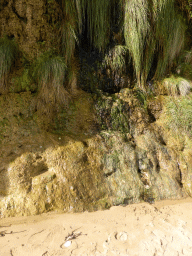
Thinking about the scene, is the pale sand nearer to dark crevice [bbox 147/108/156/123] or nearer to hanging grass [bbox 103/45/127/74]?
dark crevice [bbox 147/108/156/123]

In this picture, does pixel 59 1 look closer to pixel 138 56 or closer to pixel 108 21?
pixel 108 21

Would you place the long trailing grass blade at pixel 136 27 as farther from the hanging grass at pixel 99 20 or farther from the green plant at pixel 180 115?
the green plant at pixel 180 115

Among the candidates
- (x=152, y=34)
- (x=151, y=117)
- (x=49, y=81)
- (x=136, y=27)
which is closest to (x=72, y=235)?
(x=49, y=81)

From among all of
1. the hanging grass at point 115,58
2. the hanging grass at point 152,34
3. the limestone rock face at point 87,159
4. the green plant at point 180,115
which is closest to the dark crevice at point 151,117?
the limestone rock face at point 87,159

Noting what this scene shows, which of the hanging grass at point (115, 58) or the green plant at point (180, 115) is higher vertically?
the hanging grass at point (115, 58)

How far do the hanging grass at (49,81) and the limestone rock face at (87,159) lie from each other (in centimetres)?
20

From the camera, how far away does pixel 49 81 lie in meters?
3.31

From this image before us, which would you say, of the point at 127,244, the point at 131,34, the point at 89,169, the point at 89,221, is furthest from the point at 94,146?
the point at 131,34

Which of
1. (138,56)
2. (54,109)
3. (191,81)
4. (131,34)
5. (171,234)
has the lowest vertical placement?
(171,234)

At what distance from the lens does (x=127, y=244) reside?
220 cm

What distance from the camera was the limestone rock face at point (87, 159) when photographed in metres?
2.65

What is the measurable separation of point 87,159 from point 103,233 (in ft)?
3.40

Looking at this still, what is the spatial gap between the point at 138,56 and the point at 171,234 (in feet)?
9.74

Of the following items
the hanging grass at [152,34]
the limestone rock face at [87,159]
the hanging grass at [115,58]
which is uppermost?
the hanging grass at [152,34]
